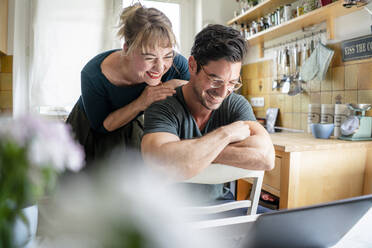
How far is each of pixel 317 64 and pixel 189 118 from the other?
49.1 inches

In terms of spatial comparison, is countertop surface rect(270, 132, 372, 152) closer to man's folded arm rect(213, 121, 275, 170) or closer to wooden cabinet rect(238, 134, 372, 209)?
wooden cabinet rect(238, 134, 372, 209)

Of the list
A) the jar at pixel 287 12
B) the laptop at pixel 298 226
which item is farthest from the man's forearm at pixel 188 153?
the jar at pixel 287 12

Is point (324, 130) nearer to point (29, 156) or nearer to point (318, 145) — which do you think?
point (318, 145)

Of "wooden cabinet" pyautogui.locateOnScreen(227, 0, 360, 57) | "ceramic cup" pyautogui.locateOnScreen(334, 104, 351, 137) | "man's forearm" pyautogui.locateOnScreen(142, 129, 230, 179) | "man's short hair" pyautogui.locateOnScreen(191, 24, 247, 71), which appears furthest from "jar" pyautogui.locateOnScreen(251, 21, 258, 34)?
"man's forearm" pyautogui.locateOnScreen(142, 129, 230, 179)

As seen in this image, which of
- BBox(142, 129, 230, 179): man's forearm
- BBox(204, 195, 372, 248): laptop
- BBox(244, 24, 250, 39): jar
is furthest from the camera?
BBox(244, 24, 250, 39): jar

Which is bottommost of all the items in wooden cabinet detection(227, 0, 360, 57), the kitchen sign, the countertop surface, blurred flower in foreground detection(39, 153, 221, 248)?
the countertop surface

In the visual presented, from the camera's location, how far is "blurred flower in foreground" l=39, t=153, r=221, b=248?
0.57ft

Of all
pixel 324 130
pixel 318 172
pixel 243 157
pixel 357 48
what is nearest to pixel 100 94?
pixel 243 157

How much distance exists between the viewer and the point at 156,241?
0.18 meters

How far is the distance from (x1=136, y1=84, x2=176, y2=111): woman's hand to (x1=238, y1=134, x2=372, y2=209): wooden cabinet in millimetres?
694

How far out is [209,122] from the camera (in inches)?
44.0

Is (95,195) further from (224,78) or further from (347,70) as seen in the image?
(347,70)

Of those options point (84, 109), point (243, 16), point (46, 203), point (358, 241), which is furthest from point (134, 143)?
point (243, 16)

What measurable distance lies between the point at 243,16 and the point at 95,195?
262 centimetres
